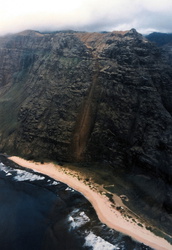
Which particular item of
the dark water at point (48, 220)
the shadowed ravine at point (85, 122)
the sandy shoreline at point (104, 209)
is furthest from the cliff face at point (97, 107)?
the dark water at point (48, 220)

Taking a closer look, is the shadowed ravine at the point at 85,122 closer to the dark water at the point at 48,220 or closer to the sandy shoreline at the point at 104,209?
the sandy shoreline at the point at 104,209

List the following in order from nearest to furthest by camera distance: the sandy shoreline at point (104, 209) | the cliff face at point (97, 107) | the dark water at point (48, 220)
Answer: the dark water at point (48, 220)
the sandy shoreline at point (104, 209)
the cliff face at point (97, 107)

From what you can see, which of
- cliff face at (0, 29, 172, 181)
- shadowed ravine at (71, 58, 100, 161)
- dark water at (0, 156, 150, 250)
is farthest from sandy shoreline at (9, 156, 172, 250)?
shadowed ravine at (71, 58, 100, 161)

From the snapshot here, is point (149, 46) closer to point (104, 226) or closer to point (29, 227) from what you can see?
point (104, 226)

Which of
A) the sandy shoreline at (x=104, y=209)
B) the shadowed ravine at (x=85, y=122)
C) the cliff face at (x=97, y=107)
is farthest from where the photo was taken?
the shadowed ravine at (x=85, y=122)

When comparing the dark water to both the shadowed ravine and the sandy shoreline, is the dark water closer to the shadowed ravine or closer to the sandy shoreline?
the sandy shoreline

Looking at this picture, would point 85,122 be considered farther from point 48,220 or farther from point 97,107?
point 48,220

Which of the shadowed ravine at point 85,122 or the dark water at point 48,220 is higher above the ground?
the shadowed ravine at point 85,122
